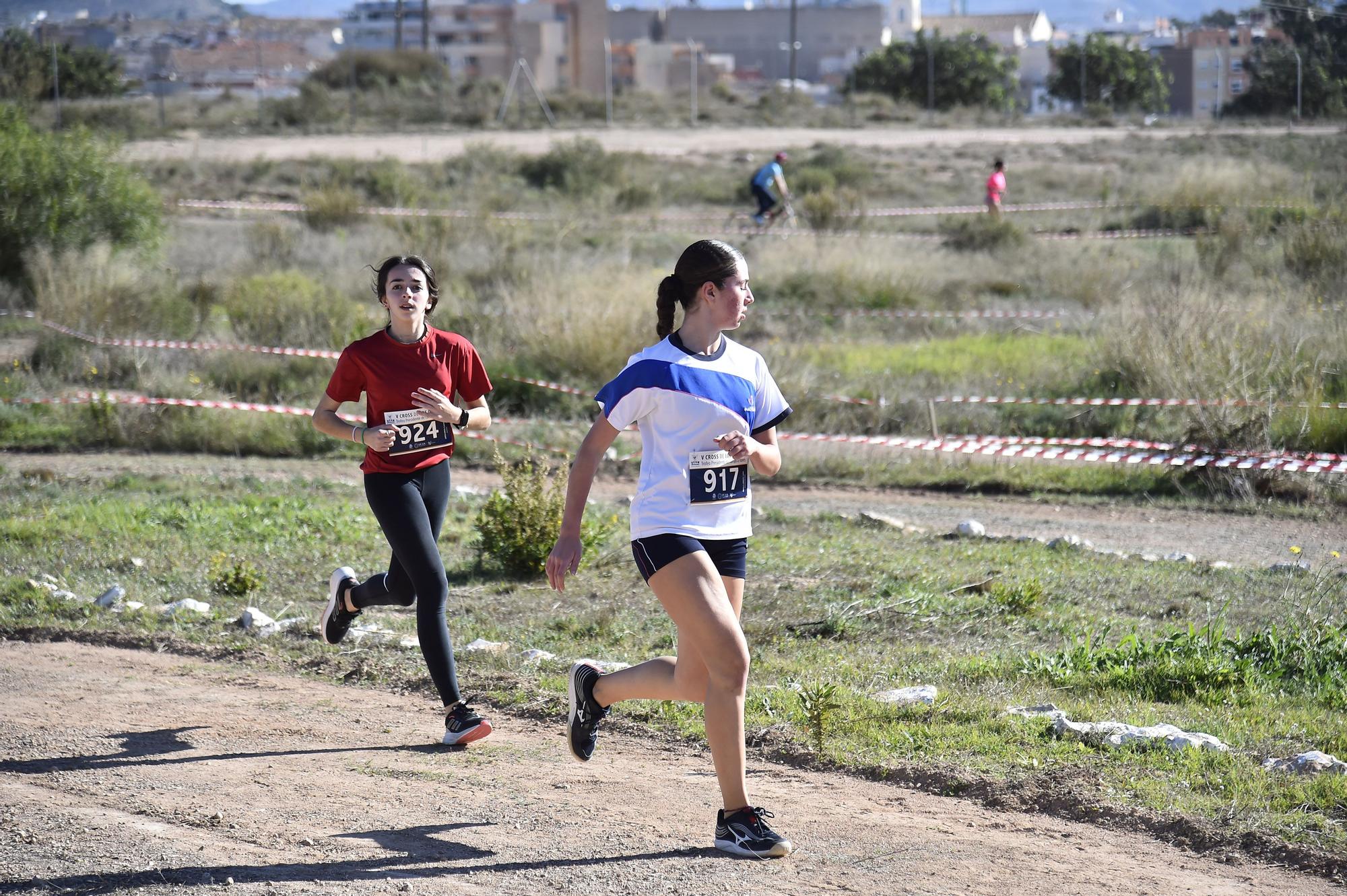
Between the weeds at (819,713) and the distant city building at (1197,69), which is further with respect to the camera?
the distant city building at (1197,69)

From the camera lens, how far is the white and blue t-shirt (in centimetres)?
438

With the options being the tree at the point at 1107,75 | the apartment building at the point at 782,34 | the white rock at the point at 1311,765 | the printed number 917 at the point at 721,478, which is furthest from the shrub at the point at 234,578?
the apartment building at the point at 782,34

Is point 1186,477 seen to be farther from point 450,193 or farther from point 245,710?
point 450,193

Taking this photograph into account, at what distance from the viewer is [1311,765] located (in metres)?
5.18

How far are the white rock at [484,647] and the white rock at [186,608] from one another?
5.34ft

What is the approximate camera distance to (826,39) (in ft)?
487

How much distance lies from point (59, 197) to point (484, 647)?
14571 mm

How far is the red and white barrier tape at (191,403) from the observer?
12781 millimetres

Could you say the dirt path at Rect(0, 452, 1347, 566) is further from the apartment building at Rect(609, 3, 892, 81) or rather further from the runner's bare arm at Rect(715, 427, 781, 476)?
the apartment building at Rect(609, 3, 892, 81)

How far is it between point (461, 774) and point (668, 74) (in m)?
113

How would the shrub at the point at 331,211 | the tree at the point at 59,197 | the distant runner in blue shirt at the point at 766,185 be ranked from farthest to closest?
the shrub at the point at 331,211
the distant runner in blue shirt at the point at 766,185
the tree at the point at 59,197

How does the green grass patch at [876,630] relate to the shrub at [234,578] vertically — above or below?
below

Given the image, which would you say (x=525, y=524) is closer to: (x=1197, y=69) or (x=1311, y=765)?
(x=1311, y=765)

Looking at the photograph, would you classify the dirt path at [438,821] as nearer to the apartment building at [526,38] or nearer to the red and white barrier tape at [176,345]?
the red and white barrier tape at [176,345]
